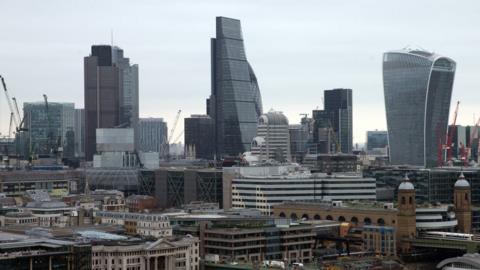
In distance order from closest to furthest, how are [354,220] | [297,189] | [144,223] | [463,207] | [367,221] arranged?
1. [144,223]
2. [367,221]
3. [354,220]
4. [463,207]
5. [297,189]

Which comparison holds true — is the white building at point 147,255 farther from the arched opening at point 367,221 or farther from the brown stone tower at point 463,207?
the brown stone tower at point 463,207

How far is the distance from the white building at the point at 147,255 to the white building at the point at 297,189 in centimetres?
5799

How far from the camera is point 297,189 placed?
176750 millimetres

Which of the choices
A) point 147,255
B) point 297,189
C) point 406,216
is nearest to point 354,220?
point 406,216

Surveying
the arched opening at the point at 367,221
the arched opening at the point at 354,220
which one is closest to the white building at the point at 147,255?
the arched opening at the point at 367,221

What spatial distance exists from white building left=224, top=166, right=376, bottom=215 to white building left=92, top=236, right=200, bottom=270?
5799 centimetres

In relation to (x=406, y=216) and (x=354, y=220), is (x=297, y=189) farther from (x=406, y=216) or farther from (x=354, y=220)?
(x=406, y=216)

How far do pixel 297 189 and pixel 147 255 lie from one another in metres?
70.9

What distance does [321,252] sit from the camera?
133 m

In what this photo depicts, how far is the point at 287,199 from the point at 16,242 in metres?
79.2

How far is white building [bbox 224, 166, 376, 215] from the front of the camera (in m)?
175

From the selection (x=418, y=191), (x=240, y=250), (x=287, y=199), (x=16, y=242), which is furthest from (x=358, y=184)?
(x=16, y=242)

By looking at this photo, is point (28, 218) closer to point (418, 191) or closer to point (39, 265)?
point (39, 265)

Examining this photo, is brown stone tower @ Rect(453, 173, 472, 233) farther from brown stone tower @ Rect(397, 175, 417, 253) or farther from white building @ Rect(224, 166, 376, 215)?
white building @ Rect(224, 166, 376, 215)
